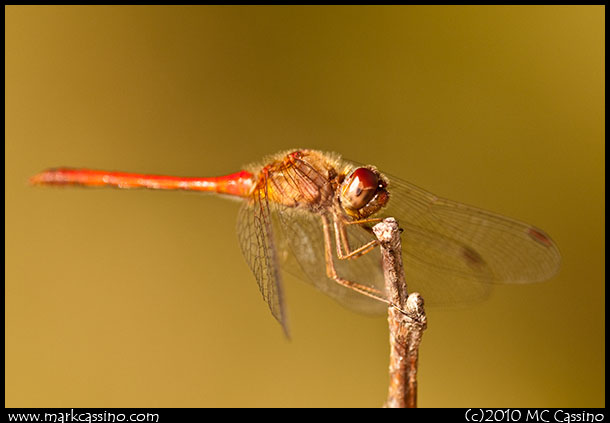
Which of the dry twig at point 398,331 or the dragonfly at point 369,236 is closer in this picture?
the dry twig at point 398,331

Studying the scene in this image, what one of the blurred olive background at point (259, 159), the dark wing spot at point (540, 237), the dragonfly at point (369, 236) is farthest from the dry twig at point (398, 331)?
the blurred olive background at point (259, 159)

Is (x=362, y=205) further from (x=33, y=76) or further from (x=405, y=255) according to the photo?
(x=33, y=76)

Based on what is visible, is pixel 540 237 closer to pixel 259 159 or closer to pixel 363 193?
pixel 363 193

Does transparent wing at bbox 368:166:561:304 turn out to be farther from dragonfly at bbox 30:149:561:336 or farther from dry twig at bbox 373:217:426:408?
dry twig at bbox 373:217:426:408

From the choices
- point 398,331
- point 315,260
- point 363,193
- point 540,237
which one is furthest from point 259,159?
point 398,331

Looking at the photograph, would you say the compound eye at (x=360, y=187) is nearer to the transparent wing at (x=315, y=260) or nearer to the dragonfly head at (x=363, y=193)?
the dragonfly head at (x=363, y=193)

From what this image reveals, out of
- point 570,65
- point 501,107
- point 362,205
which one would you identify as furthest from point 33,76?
point 570,65
